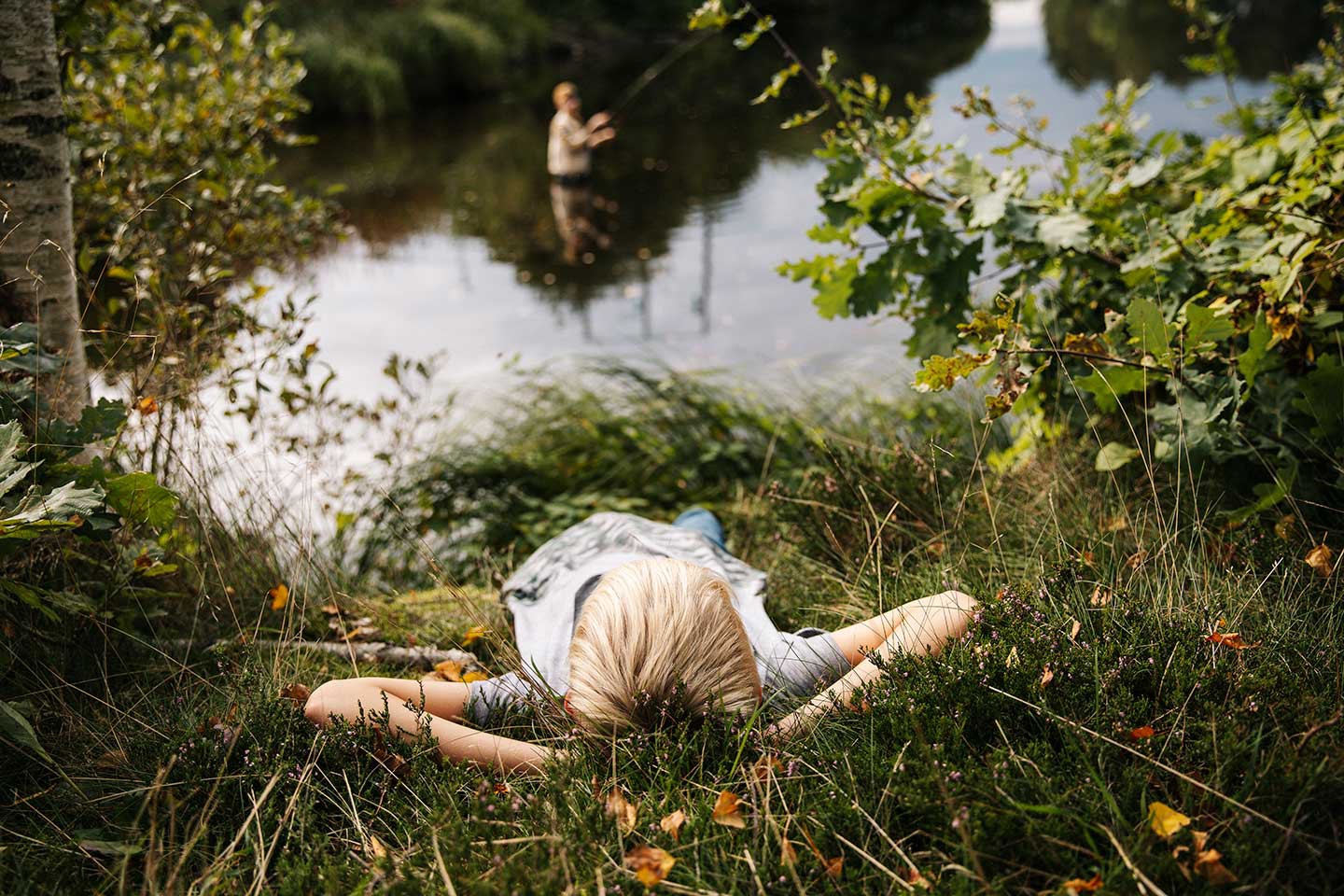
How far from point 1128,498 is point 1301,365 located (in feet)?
1.94

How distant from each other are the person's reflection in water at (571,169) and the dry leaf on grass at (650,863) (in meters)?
9.69

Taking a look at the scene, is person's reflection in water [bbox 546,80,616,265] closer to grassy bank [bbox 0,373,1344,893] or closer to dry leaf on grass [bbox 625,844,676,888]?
grassy bank [bbox 0,373,1344,893]


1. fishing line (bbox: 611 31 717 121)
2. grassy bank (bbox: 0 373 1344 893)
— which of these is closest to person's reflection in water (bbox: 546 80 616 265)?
fishing line (bbox: 611 31 717 121)

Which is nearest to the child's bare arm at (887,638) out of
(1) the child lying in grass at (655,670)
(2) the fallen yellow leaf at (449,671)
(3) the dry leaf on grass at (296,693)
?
(1) the child lying in grass at (655,670)

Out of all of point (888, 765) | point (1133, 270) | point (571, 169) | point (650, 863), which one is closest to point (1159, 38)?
point (571, 169)

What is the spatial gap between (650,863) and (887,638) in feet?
2.95

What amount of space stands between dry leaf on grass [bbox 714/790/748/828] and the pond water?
194 cm

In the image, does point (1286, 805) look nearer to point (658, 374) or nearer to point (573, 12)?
point (658, 374)

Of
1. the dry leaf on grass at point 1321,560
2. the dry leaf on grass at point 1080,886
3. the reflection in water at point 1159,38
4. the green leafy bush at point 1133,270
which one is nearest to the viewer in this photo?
the dry leaf on grass at point 1080,886

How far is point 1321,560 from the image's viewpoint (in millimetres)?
2244

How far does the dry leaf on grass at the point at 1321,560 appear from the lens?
2.21 meters

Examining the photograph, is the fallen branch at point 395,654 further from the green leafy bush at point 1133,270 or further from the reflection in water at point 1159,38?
the reflection in water at point 1159,38

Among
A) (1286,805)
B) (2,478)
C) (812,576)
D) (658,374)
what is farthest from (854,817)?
(658,374)

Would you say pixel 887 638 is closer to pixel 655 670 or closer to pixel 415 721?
pixel 655 670
